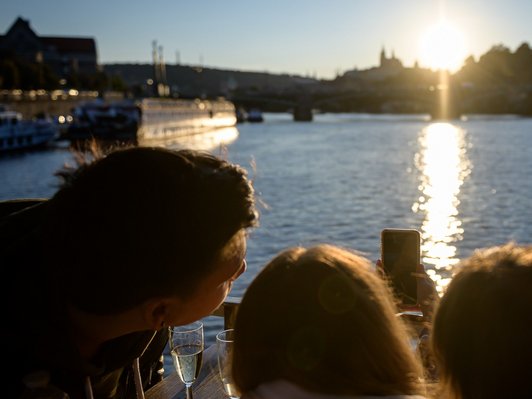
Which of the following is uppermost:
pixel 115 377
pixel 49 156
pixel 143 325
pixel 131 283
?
pixel 131 283

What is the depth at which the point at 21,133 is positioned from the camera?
1451 inches

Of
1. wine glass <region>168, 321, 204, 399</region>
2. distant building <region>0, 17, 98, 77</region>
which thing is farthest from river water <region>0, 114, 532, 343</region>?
distant building <region>0, 17, 98, 77</region>

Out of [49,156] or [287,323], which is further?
[49,156]

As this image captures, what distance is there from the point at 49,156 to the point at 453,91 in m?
59.9

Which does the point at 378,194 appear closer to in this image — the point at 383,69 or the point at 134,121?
the point at 134,121

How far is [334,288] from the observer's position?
117 cm

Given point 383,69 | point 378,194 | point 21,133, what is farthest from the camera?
point 383,69

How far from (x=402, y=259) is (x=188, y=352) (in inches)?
29.9

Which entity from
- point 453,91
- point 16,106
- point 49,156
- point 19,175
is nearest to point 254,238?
point 19,175

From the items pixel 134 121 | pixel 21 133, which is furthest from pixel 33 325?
pixel 134 121

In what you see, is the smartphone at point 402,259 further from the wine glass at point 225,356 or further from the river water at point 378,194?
the river water at point 378,194

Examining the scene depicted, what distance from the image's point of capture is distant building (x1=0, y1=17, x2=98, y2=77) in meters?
86.6

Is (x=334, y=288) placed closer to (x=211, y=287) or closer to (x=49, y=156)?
(x=211, y=287)

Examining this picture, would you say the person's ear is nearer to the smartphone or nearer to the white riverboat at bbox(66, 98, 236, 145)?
the smartphone
